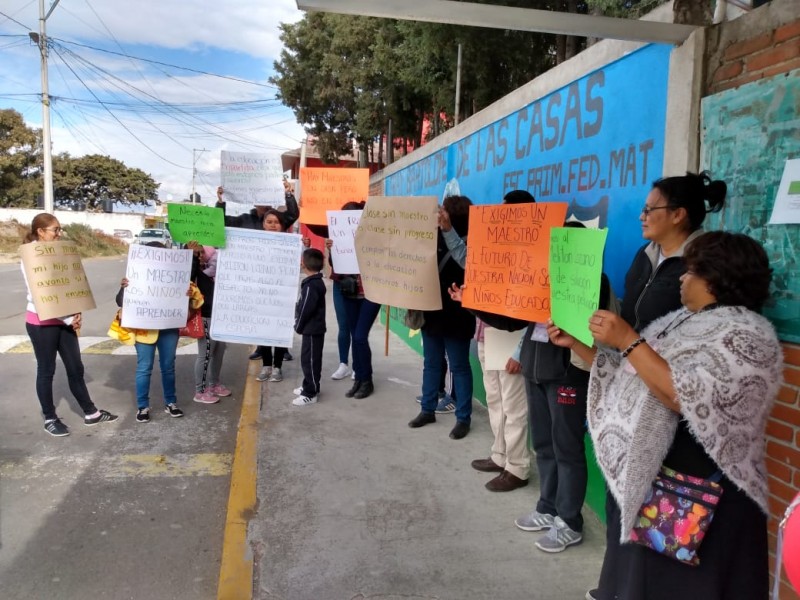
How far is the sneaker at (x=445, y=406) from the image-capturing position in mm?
5398

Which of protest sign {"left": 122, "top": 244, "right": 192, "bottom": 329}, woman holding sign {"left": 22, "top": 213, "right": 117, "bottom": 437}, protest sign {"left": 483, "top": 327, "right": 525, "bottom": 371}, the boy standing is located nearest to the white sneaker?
the boy standing

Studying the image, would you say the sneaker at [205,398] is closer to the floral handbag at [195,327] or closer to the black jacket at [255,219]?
the floral handbag at [195,327]

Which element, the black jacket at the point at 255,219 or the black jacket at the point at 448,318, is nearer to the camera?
the black jacket at the point at 448,318

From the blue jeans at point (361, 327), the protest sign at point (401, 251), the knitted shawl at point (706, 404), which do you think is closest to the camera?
the knitted shawl at point (706, 404)

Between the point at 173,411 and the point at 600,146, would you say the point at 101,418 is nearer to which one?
the point at 173,411

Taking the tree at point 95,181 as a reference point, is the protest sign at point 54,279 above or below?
below

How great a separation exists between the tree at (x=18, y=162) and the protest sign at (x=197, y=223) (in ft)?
149

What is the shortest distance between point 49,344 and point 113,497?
5.24 ft

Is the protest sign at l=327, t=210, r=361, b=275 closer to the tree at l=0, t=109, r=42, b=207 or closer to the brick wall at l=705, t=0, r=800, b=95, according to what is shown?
the brick wall at l=705, t=0, r=800, b=95

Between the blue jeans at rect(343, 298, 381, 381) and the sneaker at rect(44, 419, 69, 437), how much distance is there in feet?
8.64

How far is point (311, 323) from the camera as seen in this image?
215 inches

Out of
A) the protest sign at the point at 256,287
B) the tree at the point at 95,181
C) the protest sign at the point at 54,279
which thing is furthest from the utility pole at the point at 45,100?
the tree at the point at 95,181

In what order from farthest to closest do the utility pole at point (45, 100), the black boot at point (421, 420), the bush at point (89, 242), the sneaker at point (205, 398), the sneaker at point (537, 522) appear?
the bush at point (89, 242), the utility pole at point (45, 100), the sneaker at point (205, 398), the black boot at point (421, 420), the sneaker at point (537, 522)

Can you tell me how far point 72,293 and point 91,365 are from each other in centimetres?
285
